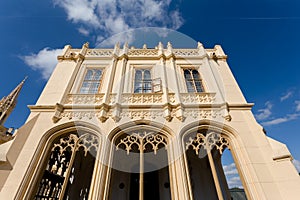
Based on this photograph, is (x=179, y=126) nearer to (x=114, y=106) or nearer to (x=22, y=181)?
(x=114, y=106)

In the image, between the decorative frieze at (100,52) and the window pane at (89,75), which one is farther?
the decorative frieze at (100,52)

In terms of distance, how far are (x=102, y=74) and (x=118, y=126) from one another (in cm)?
420

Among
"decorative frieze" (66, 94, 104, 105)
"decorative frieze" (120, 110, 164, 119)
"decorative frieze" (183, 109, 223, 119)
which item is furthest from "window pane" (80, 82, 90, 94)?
"decorative frieze" (183, 109, 223, 119)

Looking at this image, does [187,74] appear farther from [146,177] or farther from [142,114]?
[146,177]

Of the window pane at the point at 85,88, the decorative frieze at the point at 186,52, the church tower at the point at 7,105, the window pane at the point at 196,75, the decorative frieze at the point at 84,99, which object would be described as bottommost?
the decorative frieze at the point at 84,99

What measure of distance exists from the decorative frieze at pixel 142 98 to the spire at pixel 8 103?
2687 centimetres

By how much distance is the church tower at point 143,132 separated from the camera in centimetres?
503

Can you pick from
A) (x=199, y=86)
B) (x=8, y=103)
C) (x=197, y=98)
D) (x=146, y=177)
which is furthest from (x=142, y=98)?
(x=8, y=103)

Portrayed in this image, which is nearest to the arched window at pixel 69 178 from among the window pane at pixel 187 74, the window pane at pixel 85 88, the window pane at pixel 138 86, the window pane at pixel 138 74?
the window pane at pixel 85 88

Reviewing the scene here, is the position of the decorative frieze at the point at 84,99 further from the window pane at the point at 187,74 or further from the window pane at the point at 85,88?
the window pane at the point at 187,74

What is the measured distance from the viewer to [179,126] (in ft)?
20.2

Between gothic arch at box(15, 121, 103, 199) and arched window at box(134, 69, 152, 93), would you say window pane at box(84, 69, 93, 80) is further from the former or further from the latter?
gothic arch at box(15, 121, 103, 199)

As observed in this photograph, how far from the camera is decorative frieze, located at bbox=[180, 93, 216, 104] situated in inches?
284

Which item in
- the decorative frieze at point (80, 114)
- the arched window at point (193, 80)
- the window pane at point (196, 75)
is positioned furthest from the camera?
the window pane at point (196, 75)
